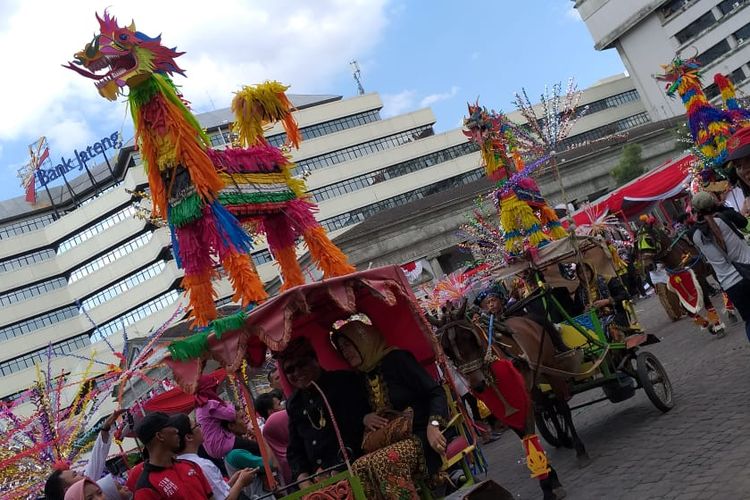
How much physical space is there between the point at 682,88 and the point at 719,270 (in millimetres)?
11287

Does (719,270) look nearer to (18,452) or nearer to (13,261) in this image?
(18,452)

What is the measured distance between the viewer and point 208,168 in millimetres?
8984

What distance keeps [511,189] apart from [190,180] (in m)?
7.24

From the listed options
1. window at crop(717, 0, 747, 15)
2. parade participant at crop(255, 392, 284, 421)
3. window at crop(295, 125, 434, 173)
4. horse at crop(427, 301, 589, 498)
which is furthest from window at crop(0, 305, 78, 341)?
horse at crop(427, 301, 589, 498)

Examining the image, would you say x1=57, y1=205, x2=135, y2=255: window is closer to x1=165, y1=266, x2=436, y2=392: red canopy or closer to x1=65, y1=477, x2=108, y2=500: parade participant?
x1=165, y1=266, x2=436, y2=392: red canopy

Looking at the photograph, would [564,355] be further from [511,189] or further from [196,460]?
[511,189]

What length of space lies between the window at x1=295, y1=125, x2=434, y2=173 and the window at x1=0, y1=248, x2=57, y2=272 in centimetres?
2543

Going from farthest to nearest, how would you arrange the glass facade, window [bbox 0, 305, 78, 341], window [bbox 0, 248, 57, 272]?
1. the glass facade
2. window [bbox 0, 248, 57, 272]
3. window [bbox 0, 305, 78, 341]

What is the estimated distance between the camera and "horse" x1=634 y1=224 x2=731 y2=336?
1258 cm

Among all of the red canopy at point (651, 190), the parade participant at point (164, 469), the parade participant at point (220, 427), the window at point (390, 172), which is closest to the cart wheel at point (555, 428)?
the parade participant at point (220, 427)

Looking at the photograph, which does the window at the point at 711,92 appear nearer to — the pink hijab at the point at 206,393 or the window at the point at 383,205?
the window at the point at 383,205

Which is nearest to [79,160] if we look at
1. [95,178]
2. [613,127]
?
[95,178]

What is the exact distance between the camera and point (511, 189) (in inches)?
553

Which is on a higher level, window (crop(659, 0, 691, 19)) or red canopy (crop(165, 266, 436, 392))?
window (crop(659, 0, 691, 19))
